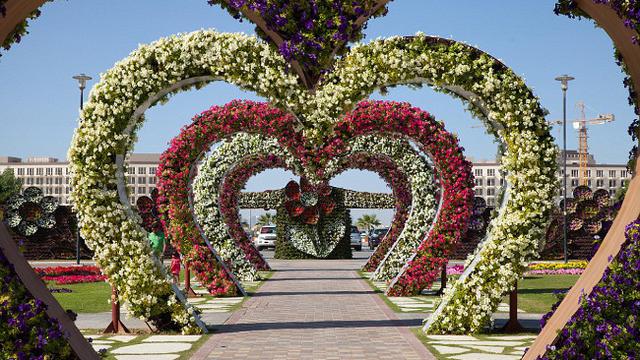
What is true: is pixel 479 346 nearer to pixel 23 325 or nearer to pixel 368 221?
pixel 23 325

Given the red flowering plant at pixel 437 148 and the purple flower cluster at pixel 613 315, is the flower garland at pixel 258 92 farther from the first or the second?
the red flowering plant at pixel 437 148

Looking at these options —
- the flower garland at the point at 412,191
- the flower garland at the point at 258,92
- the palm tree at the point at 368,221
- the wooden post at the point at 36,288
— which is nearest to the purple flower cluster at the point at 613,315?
the flower garland at the point at 258,92

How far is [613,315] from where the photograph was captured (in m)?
6.03

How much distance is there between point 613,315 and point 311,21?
4.15 meters

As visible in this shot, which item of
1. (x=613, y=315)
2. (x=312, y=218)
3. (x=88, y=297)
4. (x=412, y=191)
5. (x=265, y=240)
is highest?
(x=412, y=191)

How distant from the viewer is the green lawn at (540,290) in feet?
47.7

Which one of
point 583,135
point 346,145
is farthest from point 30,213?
point 583,135

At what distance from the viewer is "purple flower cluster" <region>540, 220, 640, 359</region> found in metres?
5.90

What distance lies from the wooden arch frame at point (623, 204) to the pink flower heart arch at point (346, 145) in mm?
8201

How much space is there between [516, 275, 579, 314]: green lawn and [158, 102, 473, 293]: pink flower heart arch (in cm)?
187

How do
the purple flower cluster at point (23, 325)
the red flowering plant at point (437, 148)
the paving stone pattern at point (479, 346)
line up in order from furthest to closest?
1. the red flowering plant at point (437, 148)
2. the paving stone pattern at point (479, 346)
3. the purple flower cluster at point (23, 325)

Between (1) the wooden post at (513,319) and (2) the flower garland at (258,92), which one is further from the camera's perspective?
(1) the wooden post at (513,319)

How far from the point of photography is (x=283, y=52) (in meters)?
8.61

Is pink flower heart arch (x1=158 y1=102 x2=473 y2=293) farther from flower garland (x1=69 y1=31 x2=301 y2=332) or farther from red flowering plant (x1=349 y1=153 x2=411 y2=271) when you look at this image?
red flowering plant (x1=349 y1=153 x2=411 y2=271)
